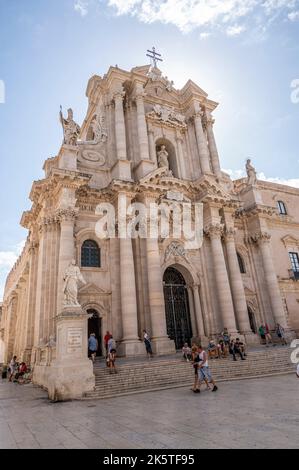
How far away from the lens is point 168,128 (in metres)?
26.3

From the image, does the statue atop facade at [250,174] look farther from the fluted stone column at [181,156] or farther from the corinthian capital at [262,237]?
the fluted stone column at [181,156]

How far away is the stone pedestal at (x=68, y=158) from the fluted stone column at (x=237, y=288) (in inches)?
467

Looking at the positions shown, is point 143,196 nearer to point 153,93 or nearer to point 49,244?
point 49,244

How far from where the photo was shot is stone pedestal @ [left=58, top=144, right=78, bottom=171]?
19183 millimetres

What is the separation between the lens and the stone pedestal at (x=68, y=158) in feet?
62.9

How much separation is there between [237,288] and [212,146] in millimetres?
12010

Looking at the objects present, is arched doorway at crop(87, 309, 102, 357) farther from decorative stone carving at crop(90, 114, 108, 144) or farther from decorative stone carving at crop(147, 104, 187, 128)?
decorative stone carving at crop(147, 104, 187, 128)

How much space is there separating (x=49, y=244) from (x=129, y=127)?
37.1 ft

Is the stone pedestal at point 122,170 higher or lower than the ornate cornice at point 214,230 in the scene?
higher

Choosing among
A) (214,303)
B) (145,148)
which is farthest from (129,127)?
(214,303)

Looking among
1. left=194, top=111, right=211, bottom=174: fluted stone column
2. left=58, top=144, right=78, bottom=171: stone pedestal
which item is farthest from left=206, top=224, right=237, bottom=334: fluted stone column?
left=58, top=144, right=78, bottom=171: stone pedestal

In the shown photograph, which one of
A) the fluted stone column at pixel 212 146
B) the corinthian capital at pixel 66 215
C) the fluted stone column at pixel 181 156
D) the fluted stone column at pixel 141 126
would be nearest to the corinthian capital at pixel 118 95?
the fluted stone column at pixel 141 126

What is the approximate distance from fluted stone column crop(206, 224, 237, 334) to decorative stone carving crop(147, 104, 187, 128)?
945 centimetres

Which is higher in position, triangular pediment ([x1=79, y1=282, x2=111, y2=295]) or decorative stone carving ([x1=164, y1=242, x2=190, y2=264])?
decorative stone carving ([x1=164, y1=242, x2=190, y2=264])
